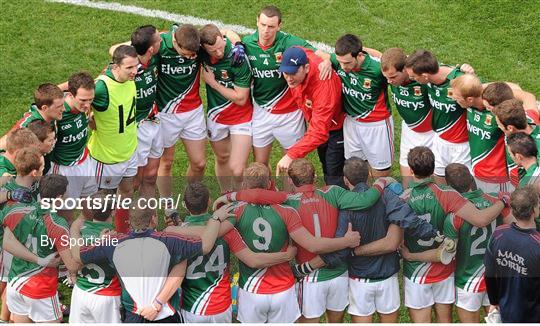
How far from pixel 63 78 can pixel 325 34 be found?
3.45 meters

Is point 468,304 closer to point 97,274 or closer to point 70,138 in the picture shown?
point 97,274

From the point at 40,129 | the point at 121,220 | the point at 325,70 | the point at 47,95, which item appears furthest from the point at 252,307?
the point at 325,70

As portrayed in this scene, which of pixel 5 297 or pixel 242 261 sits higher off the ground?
pixel 242 261

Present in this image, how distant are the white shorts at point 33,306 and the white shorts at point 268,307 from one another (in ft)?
5.06

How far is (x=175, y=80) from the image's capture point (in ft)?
34.2

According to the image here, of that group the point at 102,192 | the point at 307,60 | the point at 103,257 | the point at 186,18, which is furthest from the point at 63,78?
the point at 103,257

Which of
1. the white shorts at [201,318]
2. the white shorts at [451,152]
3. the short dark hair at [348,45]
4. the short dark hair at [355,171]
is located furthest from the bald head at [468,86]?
the white shorts at [201,318]

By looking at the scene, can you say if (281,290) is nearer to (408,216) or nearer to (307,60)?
(408,216)

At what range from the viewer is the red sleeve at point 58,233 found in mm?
8227

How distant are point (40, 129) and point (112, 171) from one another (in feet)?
4.42

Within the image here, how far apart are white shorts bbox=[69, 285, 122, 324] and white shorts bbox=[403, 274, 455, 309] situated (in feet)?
7.83

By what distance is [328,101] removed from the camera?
10.2m

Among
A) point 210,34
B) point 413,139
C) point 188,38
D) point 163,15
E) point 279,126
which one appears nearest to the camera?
point 188,38

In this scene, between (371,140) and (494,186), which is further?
(371,140)
